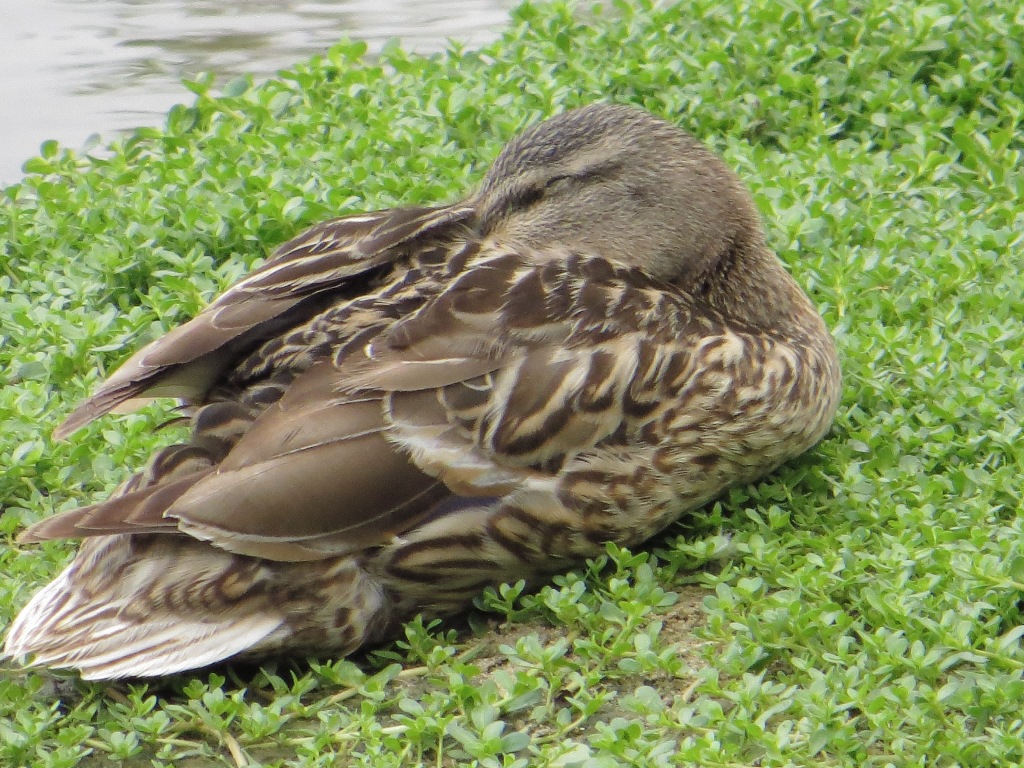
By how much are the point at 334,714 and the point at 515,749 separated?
17.5 inches

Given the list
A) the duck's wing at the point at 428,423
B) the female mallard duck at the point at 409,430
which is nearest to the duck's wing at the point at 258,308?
the female mallard duck at the point at 409,430

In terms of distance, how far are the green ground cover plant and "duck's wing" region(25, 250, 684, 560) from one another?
33 centimetres

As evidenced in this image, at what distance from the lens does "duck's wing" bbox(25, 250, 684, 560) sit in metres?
3.51

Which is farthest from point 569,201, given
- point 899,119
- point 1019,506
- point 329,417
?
point 899,119

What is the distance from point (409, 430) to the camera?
3.65 m

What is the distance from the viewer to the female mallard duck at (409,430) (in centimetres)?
354

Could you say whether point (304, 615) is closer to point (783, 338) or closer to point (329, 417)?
point (329, 417)

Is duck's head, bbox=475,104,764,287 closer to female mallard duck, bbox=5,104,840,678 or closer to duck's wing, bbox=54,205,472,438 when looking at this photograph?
female mallard duck, bbox=5,104,840,678

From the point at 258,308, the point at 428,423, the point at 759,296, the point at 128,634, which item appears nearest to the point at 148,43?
the point at 258,308

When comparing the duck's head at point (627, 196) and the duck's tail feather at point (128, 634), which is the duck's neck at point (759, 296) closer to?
the duck's head at point (627, 196)

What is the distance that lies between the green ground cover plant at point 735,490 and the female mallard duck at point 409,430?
0.14m

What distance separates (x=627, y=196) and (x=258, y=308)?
122 cm

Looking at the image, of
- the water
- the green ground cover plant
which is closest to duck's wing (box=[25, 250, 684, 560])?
the green ground cover plant

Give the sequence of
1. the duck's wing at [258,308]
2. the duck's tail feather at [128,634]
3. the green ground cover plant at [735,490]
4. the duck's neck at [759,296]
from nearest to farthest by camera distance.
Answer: the green ground cover plant at [735,490] → the duck's tail feather at [128,634] → the duck's wing at [258,308] → the duck's neck at [759,296]
